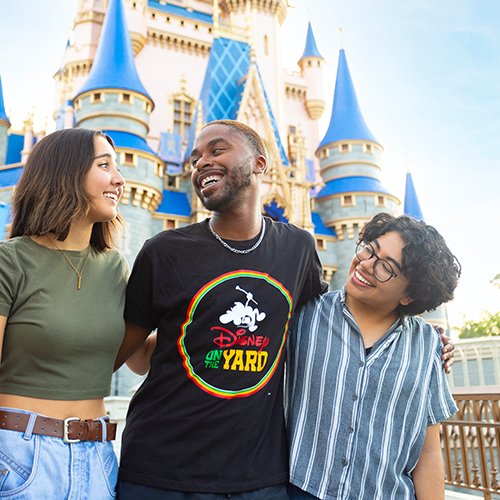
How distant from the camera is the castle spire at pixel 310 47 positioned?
80.8 ft

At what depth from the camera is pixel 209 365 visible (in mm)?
1879

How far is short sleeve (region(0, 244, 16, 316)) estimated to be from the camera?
1652mm

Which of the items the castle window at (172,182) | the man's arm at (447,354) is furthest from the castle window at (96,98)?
the man's arm at (447,354)

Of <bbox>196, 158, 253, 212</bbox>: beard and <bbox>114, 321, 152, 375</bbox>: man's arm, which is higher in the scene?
<bbox>196, 158, 253, 212</bbox>: beard

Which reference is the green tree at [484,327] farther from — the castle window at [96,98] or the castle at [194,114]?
the castle window at [96,98]

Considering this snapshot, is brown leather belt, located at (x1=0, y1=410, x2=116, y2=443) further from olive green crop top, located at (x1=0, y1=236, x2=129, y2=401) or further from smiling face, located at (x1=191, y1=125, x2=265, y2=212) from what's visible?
smiling face, located at (x1=191, y1=125, x2=265, y2=212)

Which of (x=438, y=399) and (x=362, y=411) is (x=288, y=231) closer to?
(x=362, y=411)

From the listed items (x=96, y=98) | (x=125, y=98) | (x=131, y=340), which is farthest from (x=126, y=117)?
(x=131, y=340)

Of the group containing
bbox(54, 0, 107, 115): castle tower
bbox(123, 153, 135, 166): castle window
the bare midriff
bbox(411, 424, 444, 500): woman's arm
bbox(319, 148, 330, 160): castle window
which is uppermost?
bbox(54, 0, 107, 115): castle tower

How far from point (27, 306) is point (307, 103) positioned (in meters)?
23.1

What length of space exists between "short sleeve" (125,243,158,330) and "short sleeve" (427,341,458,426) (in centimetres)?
119

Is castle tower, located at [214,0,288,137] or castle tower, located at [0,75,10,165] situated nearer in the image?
castle tower, located at [0,75,10,165]

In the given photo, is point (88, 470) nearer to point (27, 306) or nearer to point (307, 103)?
point (27, 306)

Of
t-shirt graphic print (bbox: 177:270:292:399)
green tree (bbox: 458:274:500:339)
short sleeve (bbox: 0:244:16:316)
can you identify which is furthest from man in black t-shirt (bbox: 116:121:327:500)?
green tree (bbox: 458:274:500:339)
